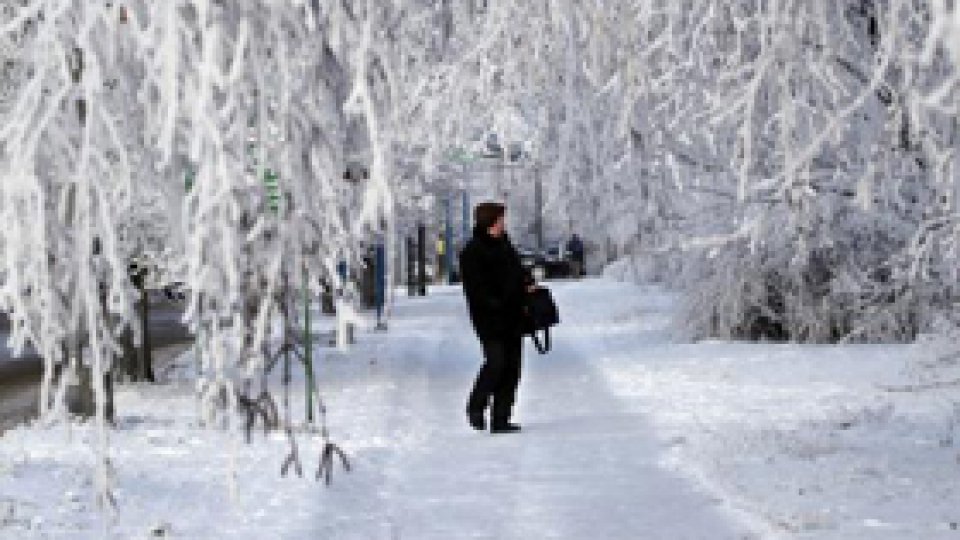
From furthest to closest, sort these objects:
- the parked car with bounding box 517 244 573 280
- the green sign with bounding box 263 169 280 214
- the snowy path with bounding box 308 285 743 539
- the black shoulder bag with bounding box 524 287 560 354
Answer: the parked car with bounding box 517 244 573 280 < the black shoulder bag with bounding box 524 287 560 354 < the snowy path with bounding box 308 285 743 539 < the green sign with bounding box 263 169 280 214

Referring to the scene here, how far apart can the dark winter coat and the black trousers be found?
70mm

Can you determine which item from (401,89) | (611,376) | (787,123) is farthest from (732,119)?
(611,376)

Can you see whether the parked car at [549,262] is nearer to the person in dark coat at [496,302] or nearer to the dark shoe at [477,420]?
the dark shoe at [477,420]

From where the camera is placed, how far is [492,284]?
38.6ft

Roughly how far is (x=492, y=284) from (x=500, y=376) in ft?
2.22

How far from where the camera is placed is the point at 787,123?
4723 millimetres

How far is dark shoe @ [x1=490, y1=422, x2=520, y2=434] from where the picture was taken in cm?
1188

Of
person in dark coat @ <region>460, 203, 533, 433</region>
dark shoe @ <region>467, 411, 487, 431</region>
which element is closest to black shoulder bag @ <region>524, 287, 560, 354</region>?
person in dark coat @ <region>460, 203, 533, 433</region>

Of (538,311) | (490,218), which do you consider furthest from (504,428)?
(490,218)

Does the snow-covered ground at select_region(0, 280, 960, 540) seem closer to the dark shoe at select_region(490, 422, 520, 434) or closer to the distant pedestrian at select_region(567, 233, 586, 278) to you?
the dark shoe at select_region(490, 422, 520, 434)

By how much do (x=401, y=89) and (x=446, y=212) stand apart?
44.3m

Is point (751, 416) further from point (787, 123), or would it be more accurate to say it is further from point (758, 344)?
point (787, 123)

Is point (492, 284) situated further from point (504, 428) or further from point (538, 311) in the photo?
point (504, 428)

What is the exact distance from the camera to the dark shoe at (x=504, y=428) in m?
11.9
